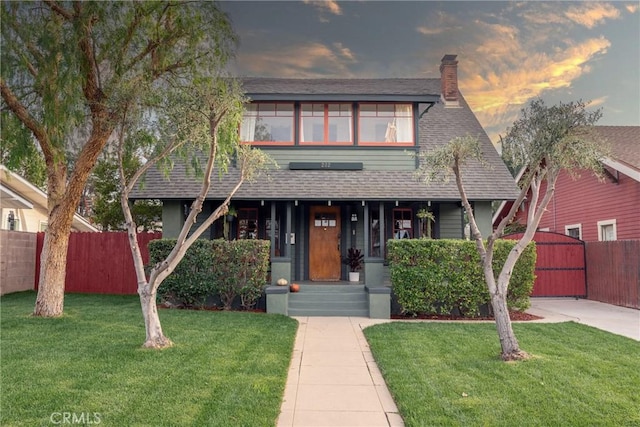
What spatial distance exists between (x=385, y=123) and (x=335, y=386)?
833 centimetres

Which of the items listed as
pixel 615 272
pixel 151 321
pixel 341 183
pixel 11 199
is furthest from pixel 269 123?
pixel 615 272

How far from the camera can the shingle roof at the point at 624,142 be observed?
11.5m

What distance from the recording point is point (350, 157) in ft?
36.8

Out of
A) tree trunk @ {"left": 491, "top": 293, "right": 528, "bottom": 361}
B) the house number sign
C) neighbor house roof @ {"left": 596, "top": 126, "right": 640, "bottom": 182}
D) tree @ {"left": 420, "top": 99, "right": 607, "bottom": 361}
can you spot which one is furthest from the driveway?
the house number sign

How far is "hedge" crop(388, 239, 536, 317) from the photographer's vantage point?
8.73 meters

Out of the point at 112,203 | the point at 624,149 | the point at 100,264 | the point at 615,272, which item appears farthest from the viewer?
the point at 112,203

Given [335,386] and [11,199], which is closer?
[335,386]

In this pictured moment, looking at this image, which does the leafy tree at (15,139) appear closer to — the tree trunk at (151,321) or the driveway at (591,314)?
the tree trunk at (151,321)

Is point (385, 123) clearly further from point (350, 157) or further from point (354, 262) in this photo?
point (354, 262)

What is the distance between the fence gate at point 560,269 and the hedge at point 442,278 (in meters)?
3.45

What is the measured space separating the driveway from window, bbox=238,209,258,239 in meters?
7.40

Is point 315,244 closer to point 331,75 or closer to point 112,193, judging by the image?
point 331,75

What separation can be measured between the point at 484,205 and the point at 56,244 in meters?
10.2

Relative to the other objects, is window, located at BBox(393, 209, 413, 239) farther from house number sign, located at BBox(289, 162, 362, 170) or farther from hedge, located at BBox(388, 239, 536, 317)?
hedge, located at BBox(388, 239, 536, 317)
